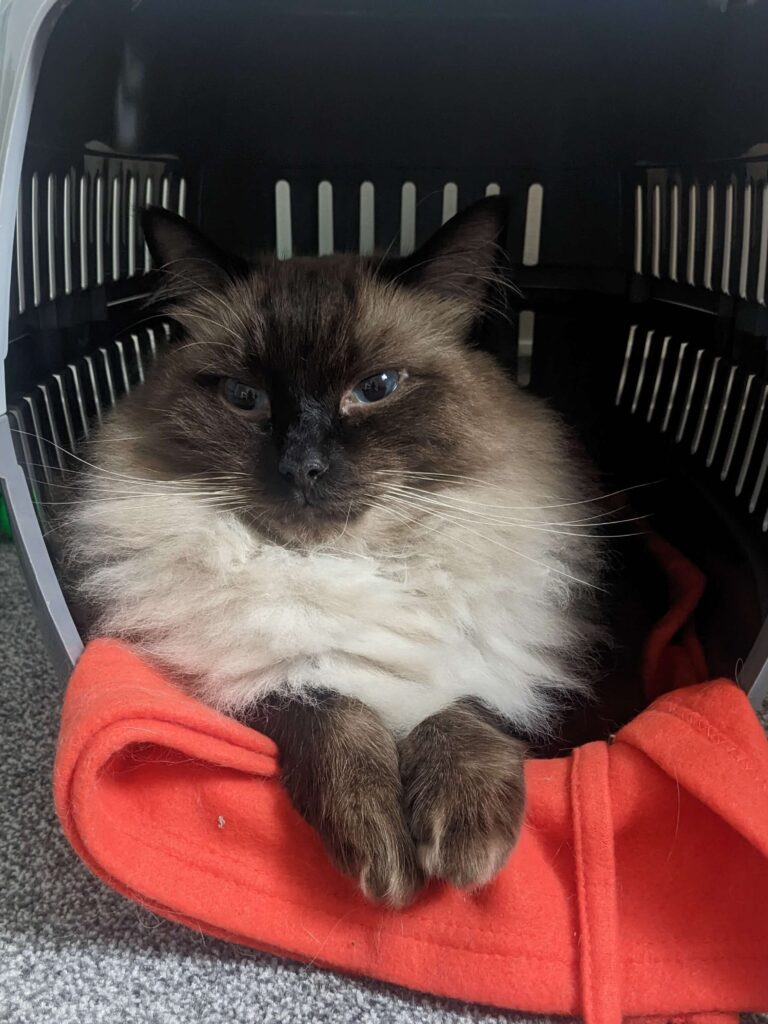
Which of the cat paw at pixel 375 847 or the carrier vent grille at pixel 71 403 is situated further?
the carrier vent grille at pixel 71 403

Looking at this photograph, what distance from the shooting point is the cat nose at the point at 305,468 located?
0.96 meters

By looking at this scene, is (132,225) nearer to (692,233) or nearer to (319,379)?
(319,379)

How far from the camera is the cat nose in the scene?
96cm

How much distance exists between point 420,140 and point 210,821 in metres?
1.27

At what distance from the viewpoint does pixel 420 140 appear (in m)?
1.57

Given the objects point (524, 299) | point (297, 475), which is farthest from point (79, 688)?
point (524, 299)

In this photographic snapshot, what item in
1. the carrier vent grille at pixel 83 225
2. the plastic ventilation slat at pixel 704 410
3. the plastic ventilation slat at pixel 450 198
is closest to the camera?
the carrier vent grille at pixel 83 225

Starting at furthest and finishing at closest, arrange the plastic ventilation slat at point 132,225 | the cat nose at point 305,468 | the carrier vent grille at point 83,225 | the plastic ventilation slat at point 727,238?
the plastic ventilation slat at point 132,225 < the plastic ventilation slat at point 727,238 < the carrier vent grille at point 83,225 < the cat nose at point 305,468

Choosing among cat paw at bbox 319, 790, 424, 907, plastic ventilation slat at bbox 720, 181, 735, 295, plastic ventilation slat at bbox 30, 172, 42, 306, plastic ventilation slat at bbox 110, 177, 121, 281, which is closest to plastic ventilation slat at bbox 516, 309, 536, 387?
plastic ventilation slat at bbox 720, 181, 735, 295

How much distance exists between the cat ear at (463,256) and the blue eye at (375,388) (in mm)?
176

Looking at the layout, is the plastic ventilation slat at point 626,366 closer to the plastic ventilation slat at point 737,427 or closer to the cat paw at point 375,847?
the plastic ventilation slat at point 737,427

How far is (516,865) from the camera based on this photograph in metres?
0.85

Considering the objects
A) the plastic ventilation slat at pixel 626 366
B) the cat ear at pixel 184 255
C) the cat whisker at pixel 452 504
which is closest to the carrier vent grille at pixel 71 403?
the cat ear at pixel 184 255

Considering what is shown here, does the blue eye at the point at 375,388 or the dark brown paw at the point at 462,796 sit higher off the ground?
the blue eye at the point at 375,388
